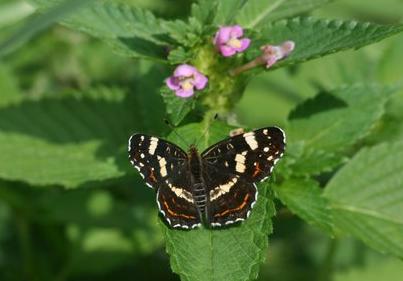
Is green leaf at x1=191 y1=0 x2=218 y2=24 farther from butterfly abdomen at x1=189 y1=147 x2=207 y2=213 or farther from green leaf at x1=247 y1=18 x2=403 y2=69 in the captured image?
butterfly abdomen at x1=189 y1=147 x2=207 y2=213

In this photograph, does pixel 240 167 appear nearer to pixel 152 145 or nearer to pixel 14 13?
pixel 152 145

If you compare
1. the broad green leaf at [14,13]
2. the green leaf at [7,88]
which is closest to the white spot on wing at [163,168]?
the green leaf at [7,88]

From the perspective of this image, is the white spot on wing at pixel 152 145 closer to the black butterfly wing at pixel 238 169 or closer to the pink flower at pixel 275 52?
the black butterfly wing at pixel 238 169

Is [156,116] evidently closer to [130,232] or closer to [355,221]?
[355,221]

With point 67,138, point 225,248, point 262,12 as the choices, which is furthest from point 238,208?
point 67,138

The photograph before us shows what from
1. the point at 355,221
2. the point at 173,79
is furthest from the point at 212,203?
the point at 355,221

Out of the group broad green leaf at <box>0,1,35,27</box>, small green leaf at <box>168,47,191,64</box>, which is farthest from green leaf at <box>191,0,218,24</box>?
broad green leaf at <box>0,1,35,27</box>
